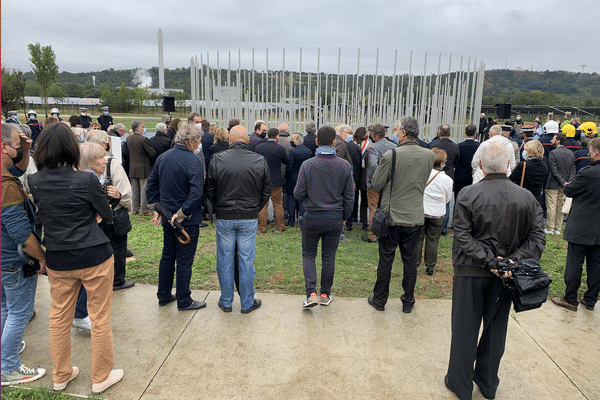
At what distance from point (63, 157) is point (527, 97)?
49457 mm

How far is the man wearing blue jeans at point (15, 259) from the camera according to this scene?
2.71 m

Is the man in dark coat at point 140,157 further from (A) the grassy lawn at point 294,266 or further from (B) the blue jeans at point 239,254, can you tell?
(B) the blue jeans at point 239,254

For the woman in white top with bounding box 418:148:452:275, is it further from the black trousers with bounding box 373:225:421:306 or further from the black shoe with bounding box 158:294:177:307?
the black shoe with bounding box 158:294:177:307

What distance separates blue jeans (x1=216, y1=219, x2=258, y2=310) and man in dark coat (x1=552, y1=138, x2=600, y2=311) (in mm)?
3435

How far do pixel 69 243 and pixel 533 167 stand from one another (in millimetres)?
6527

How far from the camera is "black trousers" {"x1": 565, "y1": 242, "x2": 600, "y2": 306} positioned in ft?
14.1

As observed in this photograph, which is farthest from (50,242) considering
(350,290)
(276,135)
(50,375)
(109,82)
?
(109,82)

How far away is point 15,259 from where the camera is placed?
2.86m

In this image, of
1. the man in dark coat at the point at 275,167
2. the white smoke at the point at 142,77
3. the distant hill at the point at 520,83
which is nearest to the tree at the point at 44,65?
the distant hill at the point at 520,83

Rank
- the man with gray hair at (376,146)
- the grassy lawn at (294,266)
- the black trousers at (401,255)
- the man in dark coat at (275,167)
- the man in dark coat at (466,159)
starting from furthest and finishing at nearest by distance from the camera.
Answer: the man in dark coat at (466,159)
the man in dark coat at (275,167)
the man with gray hair at (376,146)
the grassy lawn at (294,266)
the black trousers at (401,255)

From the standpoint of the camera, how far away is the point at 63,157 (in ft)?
8.76

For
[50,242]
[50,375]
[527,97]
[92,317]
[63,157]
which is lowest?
[50,375]

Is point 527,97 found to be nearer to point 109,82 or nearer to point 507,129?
point 507,129

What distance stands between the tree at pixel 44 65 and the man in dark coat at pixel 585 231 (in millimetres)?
35302
